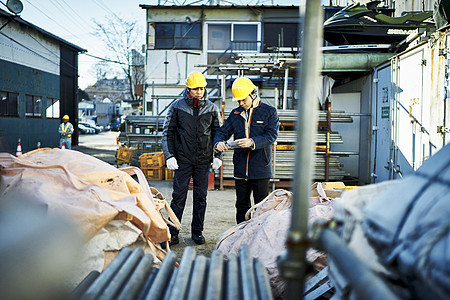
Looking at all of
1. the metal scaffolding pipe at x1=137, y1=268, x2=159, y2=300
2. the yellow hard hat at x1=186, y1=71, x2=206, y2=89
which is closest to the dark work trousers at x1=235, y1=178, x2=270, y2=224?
the yellow hard hat at x1=186, y1=71, x2=206, y2=89

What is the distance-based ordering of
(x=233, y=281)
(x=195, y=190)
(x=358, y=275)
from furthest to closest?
(x=195, y=190) → (x=233, y=281) → (x=358, y=275)

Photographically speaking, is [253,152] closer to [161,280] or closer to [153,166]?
[161,280]

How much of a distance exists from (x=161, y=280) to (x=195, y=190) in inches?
139

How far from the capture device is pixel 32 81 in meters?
20.2

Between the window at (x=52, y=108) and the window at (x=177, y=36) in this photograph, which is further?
the window at (x=52, y=108)

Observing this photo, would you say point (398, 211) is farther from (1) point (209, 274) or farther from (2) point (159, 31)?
(2) point (159, 31)

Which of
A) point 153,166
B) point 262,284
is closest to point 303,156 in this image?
point 262,284

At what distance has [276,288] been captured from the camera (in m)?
3.02

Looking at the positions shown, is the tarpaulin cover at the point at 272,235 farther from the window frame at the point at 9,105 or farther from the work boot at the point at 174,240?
the window frame at the point at 9,105

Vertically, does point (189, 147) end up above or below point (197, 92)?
below

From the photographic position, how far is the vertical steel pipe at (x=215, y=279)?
152cm

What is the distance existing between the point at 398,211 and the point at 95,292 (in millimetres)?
1161

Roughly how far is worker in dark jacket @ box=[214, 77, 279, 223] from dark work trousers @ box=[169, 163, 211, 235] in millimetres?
459

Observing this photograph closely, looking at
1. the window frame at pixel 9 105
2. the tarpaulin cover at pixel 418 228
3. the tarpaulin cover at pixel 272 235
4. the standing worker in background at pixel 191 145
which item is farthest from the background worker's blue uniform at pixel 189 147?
the window frame at pixel 9 105
